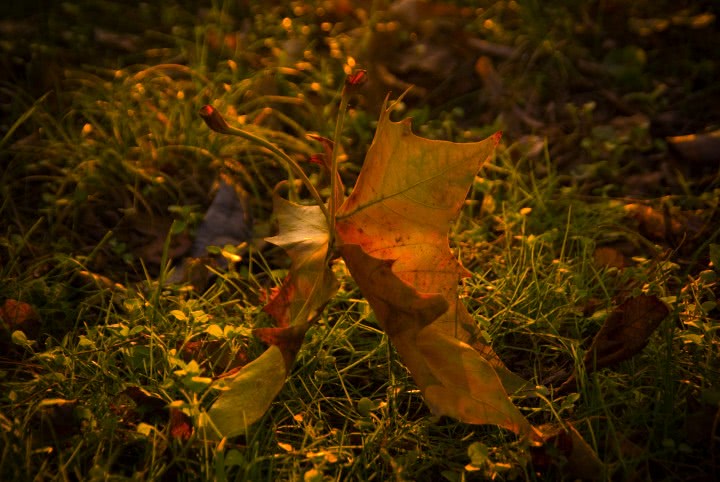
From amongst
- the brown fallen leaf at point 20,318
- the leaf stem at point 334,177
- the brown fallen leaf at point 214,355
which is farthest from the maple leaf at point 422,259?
the brown fallen leaf at point 20,318

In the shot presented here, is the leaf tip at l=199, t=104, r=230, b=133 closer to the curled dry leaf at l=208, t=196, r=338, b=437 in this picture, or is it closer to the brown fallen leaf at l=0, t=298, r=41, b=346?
the curled dry leaf at l=208, t=196, r=338, b=437

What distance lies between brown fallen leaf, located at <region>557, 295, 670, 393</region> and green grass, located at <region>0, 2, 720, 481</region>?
0.13ft

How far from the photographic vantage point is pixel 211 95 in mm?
2246

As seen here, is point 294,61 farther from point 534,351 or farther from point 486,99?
point 534,351

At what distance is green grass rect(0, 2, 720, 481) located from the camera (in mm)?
1226

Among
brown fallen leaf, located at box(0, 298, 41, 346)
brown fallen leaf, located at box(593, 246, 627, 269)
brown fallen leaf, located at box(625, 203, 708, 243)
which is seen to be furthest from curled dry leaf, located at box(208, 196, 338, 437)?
brown fallen leaf, located at box(625, 203, 708, 243)

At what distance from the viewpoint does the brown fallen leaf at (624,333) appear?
1.31 m

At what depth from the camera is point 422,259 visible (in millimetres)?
1250

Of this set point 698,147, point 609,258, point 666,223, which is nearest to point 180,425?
point 609,258

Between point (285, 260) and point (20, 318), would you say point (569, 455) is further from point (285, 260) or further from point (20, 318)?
point (20, 318)

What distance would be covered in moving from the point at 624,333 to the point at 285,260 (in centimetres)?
89

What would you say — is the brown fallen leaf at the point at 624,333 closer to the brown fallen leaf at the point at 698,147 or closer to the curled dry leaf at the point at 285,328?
the curled dry leaf at the point at 285,328

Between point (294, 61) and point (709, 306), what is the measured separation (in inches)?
67.0

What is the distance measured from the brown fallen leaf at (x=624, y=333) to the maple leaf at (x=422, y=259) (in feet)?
0.63
